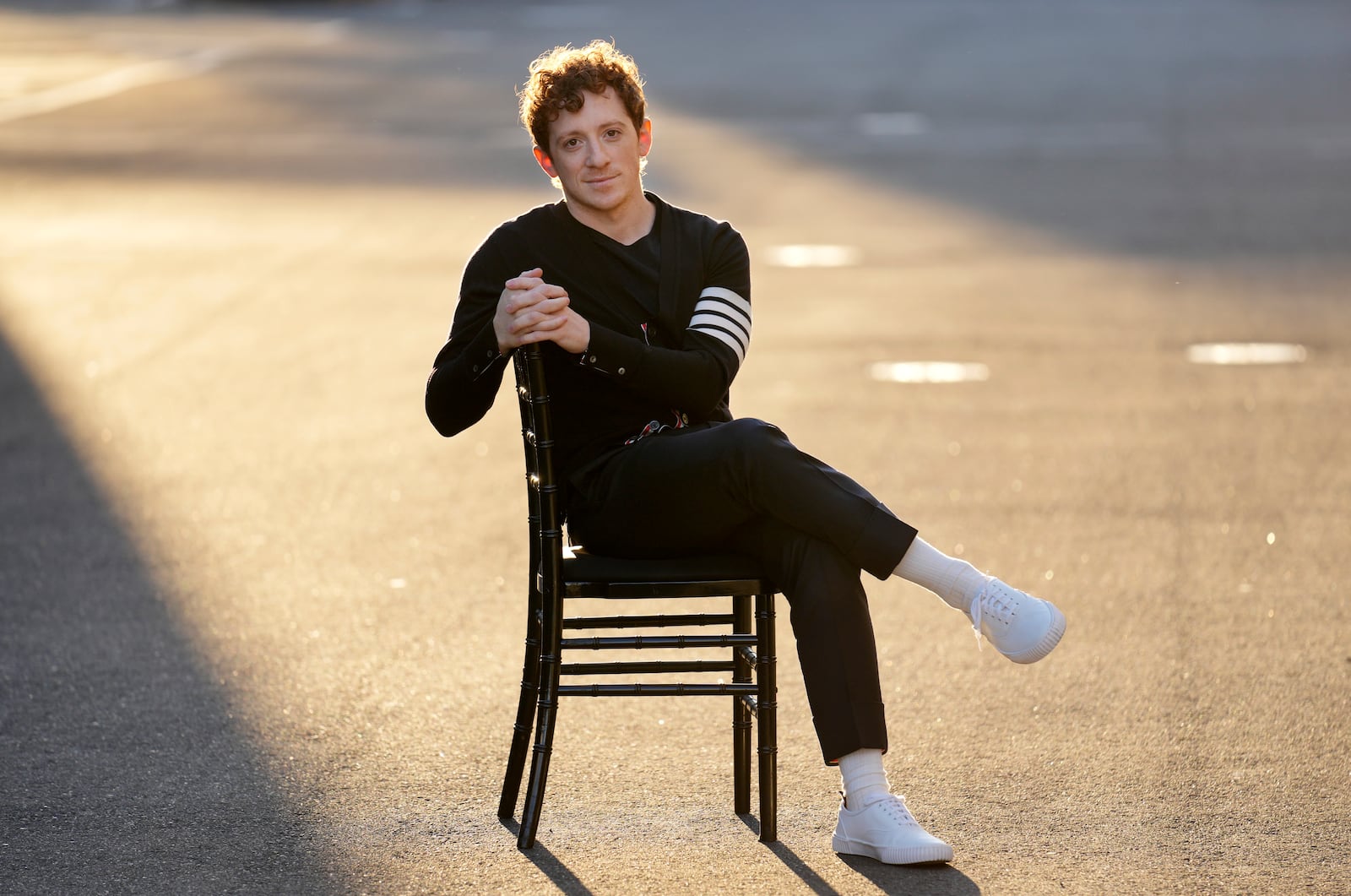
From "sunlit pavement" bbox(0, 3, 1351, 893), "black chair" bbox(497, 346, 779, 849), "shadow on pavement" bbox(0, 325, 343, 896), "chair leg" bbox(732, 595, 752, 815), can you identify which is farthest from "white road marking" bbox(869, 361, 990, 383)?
"black chair" bbox(497, 346, 779, 849)

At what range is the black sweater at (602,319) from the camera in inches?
148

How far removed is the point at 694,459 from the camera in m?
3.65

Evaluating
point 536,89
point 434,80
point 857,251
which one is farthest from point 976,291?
point 434,80

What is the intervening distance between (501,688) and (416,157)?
1057 cm

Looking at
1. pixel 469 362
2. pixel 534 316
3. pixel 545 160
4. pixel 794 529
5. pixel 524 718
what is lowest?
pixel 524 718

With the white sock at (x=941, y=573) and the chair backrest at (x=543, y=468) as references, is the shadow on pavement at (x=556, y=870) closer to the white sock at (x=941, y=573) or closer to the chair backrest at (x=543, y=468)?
the chair backrest at (x=543, y=468)

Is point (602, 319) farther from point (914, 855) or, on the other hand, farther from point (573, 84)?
point (914, 855)

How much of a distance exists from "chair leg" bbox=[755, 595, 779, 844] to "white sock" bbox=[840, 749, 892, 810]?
0.61 feet

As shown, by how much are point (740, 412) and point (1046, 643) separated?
4.10 metres

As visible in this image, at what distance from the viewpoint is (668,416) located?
3.86 meters

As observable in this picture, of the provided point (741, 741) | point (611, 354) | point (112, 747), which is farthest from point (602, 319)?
point (112, 747)

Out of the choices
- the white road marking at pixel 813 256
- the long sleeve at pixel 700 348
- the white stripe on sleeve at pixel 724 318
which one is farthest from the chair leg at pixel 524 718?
the white road marking at pixel 813 256

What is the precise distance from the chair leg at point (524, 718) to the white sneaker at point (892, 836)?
0.72 m

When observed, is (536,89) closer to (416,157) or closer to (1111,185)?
(1111,185)
